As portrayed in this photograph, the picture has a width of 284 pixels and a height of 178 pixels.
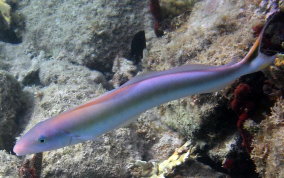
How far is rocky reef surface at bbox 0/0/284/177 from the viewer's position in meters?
3.80

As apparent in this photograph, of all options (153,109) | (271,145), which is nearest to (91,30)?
(153,109)

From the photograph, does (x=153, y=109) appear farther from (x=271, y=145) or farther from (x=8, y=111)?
(x=8, y=111)

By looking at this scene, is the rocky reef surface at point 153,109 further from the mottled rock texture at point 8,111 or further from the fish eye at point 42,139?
the fish eye at point 42,139

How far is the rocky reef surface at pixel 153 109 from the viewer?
12.5 ft

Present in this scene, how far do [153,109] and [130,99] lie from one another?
299cm

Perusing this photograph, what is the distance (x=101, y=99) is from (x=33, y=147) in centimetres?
Answer: 75

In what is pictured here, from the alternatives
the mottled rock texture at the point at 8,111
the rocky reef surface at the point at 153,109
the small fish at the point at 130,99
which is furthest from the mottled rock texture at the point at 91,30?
the small fish at the point at 130,99

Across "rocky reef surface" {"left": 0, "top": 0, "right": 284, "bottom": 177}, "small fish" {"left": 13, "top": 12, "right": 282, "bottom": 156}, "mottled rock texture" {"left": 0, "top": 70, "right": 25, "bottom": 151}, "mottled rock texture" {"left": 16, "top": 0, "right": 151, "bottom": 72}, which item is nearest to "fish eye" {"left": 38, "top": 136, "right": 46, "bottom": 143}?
"small fish" {"left": 13, "top": 12, "right": 282, "bottom": 156}

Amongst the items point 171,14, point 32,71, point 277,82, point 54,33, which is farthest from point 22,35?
point 277,82

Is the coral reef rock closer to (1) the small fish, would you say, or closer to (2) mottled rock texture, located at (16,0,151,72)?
(1) the small fish

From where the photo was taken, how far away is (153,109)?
18.1ft

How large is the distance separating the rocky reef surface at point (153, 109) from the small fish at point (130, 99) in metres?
0.95

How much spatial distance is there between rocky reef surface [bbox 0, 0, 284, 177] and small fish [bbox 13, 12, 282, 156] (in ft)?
3.12

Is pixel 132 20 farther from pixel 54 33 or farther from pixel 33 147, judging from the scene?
pixel 33 147
